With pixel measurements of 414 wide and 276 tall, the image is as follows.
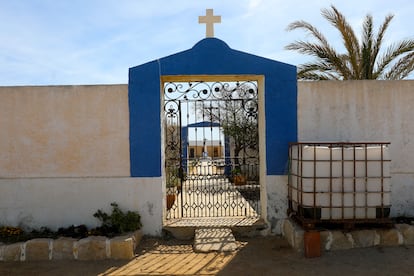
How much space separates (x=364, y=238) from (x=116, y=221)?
3.88 metres

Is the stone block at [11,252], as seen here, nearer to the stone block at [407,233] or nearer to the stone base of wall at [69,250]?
the stone base of wall at [69,250]

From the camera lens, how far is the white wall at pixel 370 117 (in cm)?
632

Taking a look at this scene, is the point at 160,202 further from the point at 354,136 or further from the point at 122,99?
the point at 354,136

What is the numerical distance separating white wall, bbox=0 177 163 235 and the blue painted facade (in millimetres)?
344

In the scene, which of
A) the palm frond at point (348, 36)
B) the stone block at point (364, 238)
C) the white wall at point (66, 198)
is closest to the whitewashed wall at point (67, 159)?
the white wall at point (66, 198)

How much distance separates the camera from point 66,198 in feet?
20.4

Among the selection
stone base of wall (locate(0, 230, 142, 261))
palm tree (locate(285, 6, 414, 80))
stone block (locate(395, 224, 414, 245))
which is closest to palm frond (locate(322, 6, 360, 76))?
palm tree (locate(285, 6, 414, 80))

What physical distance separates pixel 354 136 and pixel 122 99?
4101 millimetres

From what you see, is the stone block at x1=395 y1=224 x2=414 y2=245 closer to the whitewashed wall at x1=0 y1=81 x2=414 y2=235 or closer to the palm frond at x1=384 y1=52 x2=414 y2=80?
the whitewashed wall at x1=0 y1=81 x2=414 y2=235

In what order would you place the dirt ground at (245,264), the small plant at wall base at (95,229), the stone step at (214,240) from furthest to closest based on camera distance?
1. the small plant at wall base at (95,229)
2. the stone step at (214,240)
3. the dirt ground at (245,264)

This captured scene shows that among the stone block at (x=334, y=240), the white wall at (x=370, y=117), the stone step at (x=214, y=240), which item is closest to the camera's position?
the stone block at (x=334, y=240)

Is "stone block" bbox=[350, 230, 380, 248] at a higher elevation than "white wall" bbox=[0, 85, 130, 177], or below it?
below

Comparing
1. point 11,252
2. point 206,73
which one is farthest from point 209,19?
point 11,252

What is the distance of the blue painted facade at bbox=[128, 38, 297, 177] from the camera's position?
6223mm
